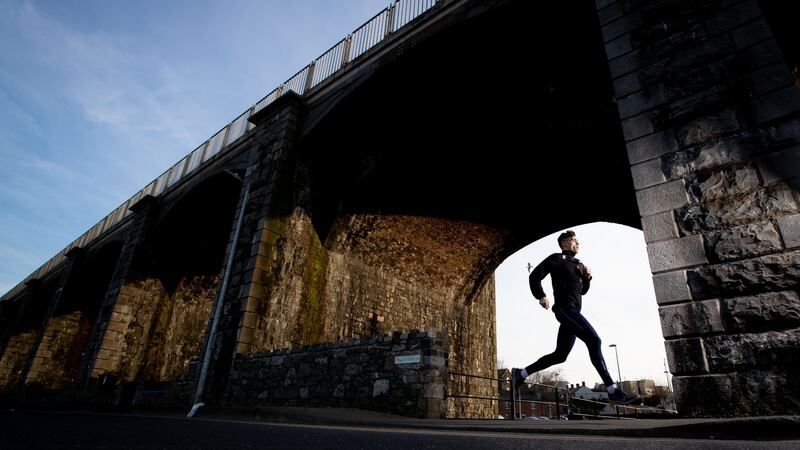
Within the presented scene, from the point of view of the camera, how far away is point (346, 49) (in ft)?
33.7

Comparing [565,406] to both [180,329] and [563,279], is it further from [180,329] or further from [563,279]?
[180,329]

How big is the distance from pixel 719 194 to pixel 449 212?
9276mm

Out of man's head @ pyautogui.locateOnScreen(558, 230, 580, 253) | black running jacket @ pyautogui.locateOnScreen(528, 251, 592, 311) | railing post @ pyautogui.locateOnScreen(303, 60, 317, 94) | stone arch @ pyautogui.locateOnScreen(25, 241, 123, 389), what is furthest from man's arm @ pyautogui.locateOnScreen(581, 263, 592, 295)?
stone arch @ pyautogui.locateOnScreen(25, 241, 123, 389)

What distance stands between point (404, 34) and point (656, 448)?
8.49 metres

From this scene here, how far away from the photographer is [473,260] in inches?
575

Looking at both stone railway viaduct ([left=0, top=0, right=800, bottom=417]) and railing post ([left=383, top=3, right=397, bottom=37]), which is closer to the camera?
stone railway viaduct ([left=0, top=0, right=800, bottom=417])

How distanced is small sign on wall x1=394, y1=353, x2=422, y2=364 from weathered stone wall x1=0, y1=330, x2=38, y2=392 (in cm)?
2663

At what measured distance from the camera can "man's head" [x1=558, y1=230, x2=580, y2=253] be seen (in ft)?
15.0

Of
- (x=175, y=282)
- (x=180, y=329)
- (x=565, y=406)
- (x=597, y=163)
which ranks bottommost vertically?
(x=565, y=406)

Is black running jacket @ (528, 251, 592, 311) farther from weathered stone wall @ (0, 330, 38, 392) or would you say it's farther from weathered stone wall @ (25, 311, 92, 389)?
weathered stone wall @ (0, 330, 38, 392)

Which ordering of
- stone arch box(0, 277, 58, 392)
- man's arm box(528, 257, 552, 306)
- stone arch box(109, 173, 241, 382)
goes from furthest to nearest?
stone arch box(0, 277, 58, 392), stone arch box(109, 173, 241, 382), man's arm box(528, 257, 552, 306)

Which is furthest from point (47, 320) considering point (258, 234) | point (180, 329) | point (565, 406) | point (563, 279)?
point (563, 279)

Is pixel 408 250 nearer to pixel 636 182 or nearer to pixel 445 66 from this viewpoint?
pixel 445 66

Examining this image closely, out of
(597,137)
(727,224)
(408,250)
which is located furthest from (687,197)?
(408,250)
